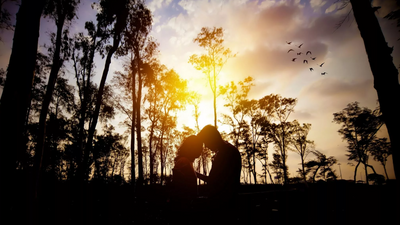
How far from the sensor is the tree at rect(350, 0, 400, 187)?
290 centimetres

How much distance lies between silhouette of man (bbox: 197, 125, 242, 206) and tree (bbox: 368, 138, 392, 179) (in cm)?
3555

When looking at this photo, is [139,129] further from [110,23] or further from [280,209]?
[280,209]

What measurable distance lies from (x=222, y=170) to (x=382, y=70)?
368 centimetres

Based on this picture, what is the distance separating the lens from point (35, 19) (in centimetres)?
302

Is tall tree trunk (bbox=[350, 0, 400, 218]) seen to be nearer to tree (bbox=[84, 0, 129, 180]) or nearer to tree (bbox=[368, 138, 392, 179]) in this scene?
tree (bbox=[84, 0, 129, 180])

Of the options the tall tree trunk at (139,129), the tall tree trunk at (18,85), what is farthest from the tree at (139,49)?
the tall tree trunk at (18,85)

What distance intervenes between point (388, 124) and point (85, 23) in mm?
17092

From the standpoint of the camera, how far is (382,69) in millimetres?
3096

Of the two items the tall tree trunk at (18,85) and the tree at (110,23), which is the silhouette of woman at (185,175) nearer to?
→ the tall tree trunk at (18,85)

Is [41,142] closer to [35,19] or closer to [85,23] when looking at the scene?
[35,19]

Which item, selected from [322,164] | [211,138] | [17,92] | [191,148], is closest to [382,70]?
[211,138]

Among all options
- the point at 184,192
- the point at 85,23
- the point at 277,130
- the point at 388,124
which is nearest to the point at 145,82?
the point at 85,23

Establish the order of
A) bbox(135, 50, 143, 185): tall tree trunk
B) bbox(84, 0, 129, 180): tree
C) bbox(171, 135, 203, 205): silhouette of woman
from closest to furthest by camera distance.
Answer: bbox(171, 135, 203, 205): silhouette of woman → bbox(84, 0, 129, 180): tree → bbox(135, 50, 143, 185): tall tree trunk

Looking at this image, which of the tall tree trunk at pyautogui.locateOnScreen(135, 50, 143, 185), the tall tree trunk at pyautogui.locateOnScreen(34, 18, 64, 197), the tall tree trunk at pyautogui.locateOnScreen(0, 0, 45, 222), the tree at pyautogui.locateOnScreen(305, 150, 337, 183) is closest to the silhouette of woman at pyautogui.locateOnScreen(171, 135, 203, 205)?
the tall tree trunk at pyautogui.locateOnScreen(0, 0, 45, 222)
